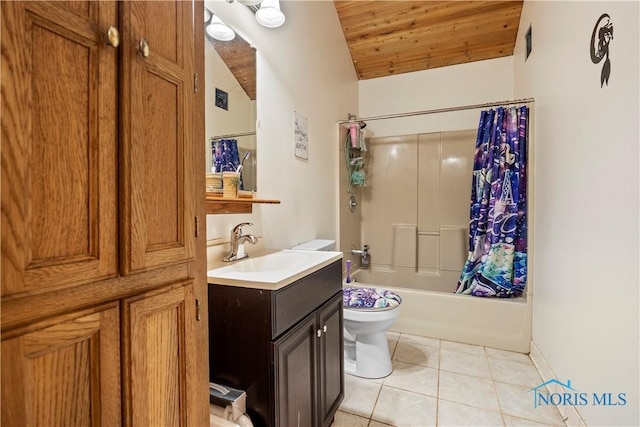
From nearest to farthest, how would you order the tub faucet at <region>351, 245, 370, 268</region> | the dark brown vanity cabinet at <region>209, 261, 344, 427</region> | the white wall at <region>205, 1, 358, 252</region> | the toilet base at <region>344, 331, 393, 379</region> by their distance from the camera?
the dark brown vanity cabinet at <region>209, 261, 344, 427</region> → the white wall at <region>205, 1, 358, 252</region> → the toilet base at <region>344, 331, 393, 379</region> → the tub faucet at <region>351, 245, 370, 268</region>

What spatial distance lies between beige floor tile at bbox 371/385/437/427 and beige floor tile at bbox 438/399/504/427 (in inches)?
1.7

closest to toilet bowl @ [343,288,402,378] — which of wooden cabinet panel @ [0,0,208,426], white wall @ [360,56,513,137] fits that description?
wooden cabinet panel @ [0,0,208,426]

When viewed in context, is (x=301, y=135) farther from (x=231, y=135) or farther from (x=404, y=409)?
(x=404, y=409)

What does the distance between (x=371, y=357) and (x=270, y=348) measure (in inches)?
45.3

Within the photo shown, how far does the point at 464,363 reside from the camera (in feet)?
6.74

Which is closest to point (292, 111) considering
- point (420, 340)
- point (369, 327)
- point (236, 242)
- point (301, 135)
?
point (301, 135)

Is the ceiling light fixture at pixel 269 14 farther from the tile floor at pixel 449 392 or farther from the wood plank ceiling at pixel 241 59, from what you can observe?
the tile floor at pixel 449 392

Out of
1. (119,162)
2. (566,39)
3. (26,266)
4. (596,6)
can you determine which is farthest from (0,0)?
(566,39)

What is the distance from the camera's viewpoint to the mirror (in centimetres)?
142

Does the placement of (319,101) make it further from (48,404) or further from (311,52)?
(48,404)

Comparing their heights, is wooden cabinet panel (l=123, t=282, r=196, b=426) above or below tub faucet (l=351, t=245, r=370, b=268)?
above

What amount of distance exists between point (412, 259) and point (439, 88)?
6.17 ft

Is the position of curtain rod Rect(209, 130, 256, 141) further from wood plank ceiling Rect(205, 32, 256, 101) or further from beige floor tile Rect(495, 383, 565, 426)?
beige floor tile Rect(495, 383, 565, 426)

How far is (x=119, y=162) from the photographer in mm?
510
